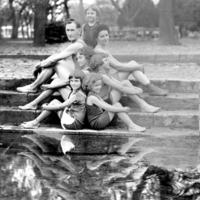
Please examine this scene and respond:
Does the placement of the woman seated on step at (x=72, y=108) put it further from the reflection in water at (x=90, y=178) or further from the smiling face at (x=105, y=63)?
the reflection in water at (x=90, y=178)

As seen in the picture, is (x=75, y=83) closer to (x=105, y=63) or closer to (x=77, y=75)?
(x=77, y=75)

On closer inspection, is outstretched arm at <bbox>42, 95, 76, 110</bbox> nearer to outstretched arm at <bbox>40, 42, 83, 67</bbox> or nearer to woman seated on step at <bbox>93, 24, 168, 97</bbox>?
outstretched arm at <bbox>40, 42, 83, 67</bbox>

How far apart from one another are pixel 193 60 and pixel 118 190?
416 inches

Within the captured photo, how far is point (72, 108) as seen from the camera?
8.45m

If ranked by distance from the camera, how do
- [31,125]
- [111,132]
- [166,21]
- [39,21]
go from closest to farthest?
[111,132] → [31,125] → [39,21] → [166,21]

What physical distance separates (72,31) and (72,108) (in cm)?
148

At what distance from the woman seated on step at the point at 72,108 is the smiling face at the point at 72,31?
3.27 feet

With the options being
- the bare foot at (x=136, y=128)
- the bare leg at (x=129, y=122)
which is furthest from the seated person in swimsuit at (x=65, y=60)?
the bare foot at (x=136, y=128)

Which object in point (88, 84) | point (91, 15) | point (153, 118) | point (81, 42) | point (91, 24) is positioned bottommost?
point (153, 118)

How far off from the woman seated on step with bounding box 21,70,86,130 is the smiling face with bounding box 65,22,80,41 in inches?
39.2

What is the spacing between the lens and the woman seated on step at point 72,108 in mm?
8367

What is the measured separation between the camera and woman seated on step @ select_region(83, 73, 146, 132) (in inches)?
327

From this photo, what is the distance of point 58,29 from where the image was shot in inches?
1224

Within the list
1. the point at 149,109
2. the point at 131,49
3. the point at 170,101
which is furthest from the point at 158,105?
the point at 131,49
